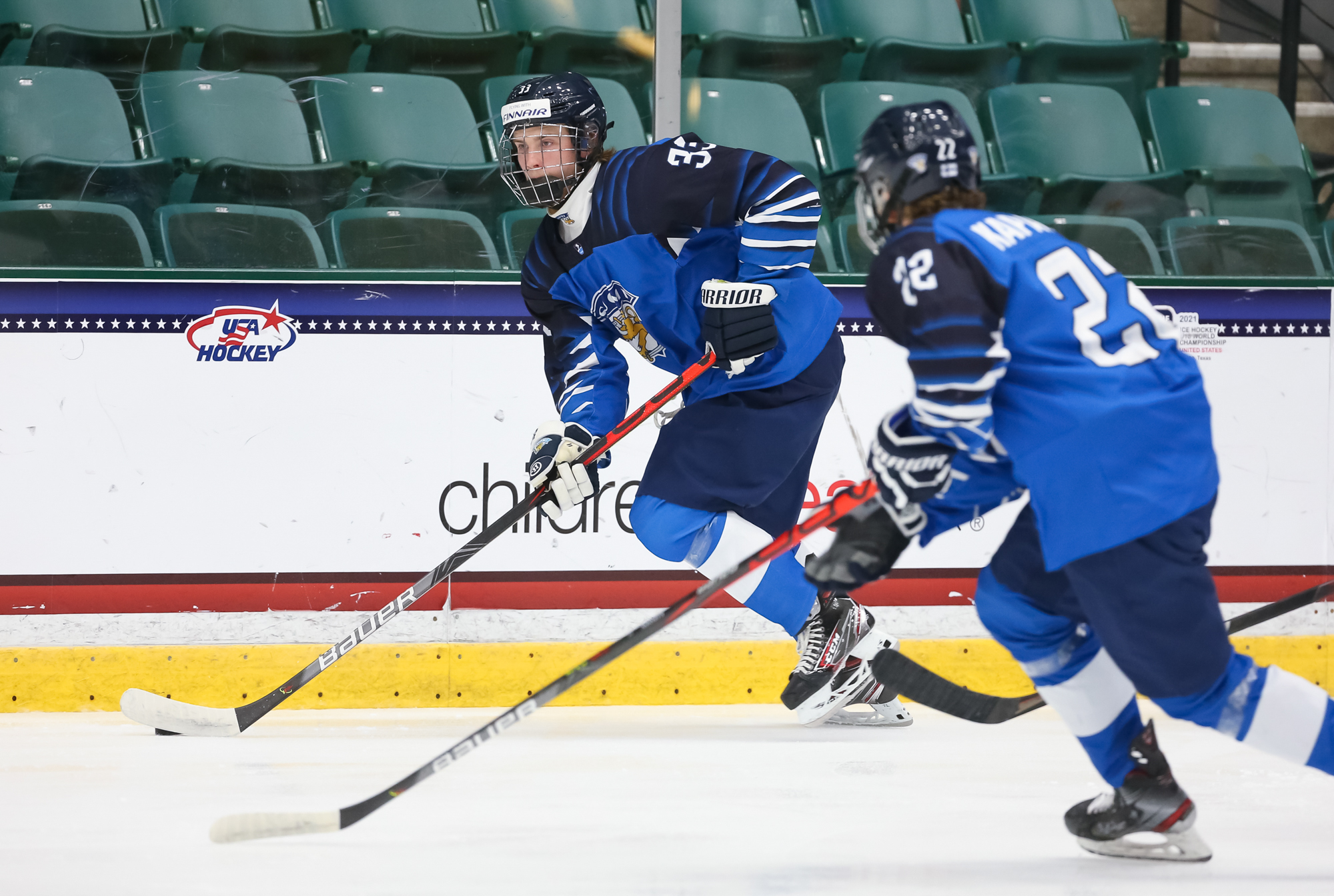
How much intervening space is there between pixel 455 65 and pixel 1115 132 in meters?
1.99

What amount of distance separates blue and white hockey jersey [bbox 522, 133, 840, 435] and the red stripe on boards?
676 millimetres

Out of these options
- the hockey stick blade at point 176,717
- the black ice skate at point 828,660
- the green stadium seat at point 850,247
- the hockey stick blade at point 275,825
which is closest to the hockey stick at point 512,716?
the hockey stick blade at point 275,825

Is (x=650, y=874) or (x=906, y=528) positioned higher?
(x=906, y=528)

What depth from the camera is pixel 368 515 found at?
3168 mm

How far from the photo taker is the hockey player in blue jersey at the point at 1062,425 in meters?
1.51

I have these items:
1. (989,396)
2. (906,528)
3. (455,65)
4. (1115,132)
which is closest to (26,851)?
(906,528)

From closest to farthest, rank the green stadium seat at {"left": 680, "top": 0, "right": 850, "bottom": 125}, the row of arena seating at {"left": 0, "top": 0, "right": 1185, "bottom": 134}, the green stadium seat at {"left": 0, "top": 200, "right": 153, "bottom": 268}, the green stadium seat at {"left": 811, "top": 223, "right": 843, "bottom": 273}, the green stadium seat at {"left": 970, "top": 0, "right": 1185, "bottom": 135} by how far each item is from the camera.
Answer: the green stadium seat at {"left": 0, "top": 200, "right": 153, "bottom": 268}, the row of arena seating at {"left": 0, "top": 0, "right": 1185, "bottom": 134}, the green stadium seat at {"left": 811, "top": 223, "right": 843, "bottom": 273}, the green stadium seat at {"left": 680, "top": 0, "right": 850, "bottom": 125}, the green stadium seat at {"left": 970, "top": 0, "right": 1185, "bottom": 135}

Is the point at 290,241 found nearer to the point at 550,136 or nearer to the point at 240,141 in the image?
the point at 240,141

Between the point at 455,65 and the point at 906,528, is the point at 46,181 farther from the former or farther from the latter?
the point at 906,528

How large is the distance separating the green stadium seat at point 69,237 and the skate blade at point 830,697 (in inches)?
75.5

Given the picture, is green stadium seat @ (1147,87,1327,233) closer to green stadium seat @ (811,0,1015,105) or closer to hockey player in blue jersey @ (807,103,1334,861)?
green stadium seat @ (811,0,1015,105)

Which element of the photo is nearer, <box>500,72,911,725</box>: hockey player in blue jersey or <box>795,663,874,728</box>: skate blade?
<box>500,72,911,725</box>: hockey player in blue jersey

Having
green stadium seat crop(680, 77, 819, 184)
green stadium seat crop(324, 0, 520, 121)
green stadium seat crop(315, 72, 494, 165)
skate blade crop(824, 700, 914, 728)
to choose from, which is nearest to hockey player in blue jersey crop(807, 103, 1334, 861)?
skate blade crop(824, 700, 914, 728)

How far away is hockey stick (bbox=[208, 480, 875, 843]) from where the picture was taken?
169 cm
